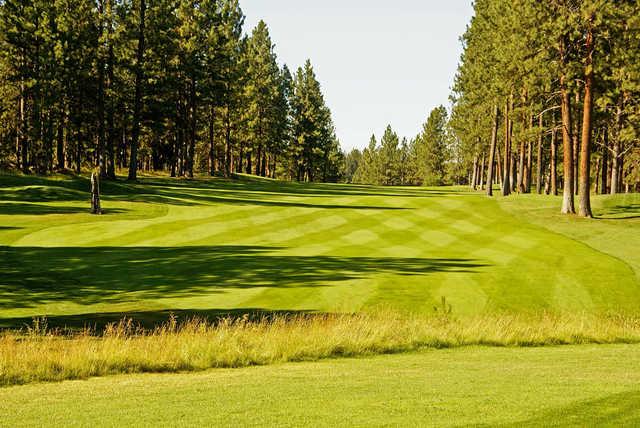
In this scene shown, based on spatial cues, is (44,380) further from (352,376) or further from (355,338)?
(355,338)

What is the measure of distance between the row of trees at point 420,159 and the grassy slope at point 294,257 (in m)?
83.2

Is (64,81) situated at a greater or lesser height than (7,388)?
greater

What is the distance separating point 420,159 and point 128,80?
84272 mm

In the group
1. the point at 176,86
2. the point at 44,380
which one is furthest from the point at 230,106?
the point at 44,380

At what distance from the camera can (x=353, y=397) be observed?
764 cm

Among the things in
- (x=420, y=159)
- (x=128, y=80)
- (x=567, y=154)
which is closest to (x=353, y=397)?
(x=567, y=154)

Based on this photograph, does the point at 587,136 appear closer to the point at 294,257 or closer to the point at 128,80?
the point at 294,257

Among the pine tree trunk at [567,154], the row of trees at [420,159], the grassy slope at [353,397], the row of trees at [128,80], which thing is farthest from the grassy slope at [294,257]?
the row of trees at [420,159]

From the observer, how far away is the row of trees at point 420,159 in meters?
137

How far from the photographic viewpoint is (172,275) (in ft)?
67.3

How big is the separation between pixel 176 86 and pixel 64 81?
11229 mm

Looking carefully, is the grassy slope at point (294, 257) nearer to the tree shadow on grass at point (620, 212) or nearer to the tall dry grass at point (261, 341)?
the tree shadow on grass at point (620, 212)

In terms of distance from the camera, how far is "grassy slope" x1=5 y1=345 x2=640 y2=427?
667 cm

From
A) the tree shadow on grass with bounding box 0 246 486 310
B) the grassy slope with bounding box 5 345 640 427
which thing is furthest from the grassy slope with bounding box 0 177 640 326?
the grassy slope with bounding box 5 345 640 427
